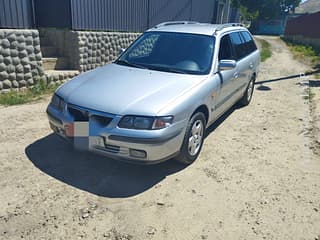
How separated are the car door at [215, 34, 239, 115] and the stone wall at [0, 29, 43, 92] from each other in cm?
440

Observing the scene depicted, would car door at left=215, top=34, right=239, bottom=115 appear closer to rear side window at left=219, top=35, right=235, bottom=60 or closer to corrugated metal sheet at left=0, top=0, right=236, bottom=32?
rear side window at left=219, top=35, right=235, bottom=60

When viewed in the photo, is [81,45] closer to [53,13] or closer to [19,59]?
[53,13]

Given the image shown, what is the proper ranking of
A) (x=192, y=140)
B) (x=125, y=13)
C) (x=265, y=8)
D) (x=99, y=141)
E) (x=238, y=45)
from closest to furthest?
1. (x=99, y=141)
2. (x=192, y=140)
3. (x=238, y=45)
4. (x=125, y=13)
5. (x=265, y=8)

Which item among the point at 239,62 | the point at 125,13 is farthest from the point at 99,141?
the point at 125,13

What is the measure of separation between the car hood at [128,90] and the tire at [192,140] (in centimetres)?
42

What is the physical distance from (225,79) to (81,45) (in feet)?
15.3

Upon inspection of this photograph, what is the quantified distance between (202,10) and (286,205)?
1529 centimetres

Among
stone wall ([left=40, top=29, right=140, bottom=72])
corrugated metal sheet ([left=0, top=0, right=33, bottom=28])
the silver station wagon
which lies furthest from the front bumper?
stone wall ([left=40, top=29, right=140, bottom=72])

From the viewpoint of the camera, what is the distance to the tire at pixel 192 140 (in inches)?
131

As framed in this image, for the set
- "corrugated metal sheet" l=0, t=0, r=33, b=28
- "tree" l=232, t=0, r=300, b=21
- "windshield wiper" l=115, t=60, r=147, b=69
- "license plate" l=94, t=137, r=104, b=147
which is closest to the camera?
"license plate" l=94, t=137, r=104, b=147

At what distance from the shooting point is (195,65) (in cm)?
383

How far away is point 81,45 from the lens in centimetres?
739

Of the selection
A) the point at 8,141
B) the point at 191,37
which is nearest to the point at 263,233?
the point at 191,37

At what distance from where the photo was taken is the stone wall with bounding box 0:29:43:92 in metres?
5.85
